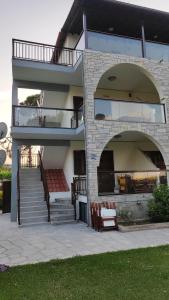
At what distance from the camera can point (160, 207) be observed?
423 inches

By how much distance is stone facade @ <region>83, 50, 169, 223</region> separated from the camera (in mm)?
11156

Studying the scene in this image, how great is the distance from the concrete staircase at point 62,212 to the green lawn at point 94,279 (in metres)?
5.09

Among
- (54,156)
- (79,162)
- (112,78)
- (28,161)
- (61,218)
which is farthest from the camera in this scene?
(28,161)

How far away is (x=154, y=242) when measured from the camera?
8.08 metres

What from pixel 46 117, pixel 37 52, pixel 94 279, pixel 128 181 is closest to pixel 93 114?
pixel 46 117

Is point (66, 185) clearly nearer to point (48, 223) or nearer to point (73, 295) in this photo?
point (48, 223)

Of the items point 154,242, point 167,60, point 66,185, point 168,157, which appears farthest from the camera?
point 66,185

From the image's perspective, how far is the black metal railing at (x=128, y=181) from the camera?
37.8 ft

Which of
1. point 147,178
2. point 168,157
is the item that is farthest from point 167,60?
point 147,178

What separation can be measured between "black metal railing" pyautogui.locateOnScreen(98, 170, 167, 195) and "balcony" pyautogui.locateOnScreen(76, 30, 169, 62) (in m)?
6.04

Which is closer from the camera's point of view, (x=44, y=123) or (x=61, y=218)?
(x=61, y=218)

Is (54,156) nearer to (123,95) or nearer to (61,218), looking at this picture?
(61,218)

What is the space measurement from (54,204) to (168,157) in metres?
6.15

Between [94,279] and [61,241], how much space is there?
335 cm
